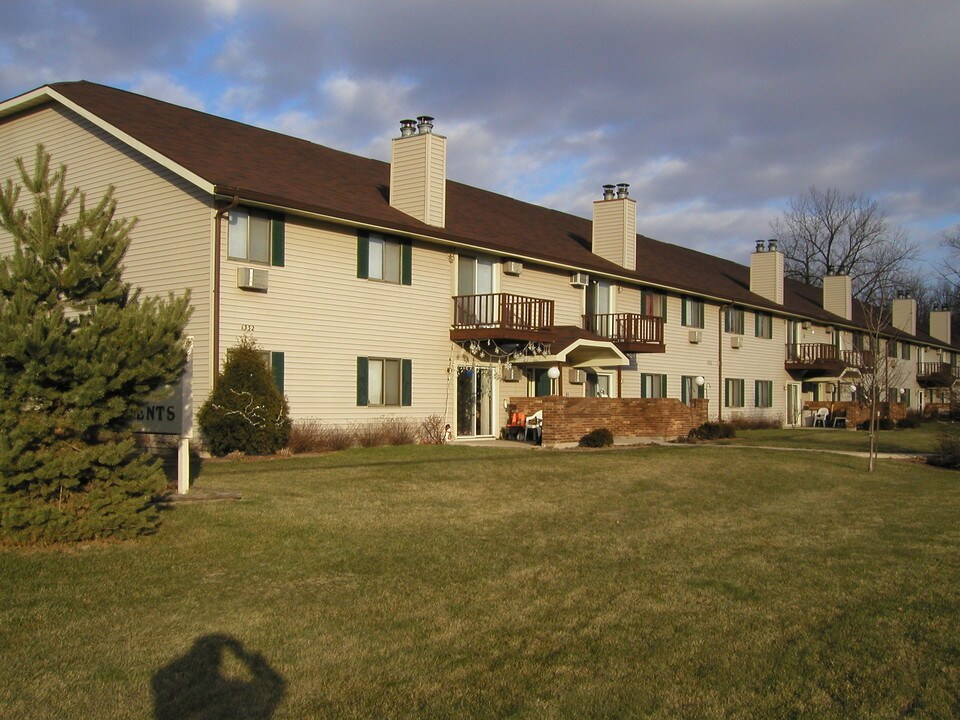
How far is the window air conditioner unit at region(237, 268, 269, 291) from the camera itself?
18.3 metres

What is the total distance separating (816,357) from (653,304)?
12623 millimetres

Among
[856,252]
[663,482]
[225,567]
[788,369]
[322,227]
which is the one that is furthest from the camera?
[856,252]

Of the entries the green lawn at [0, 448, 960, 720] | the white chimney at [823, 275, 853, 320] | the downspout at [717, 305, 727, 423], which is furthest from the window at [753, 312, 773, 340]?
the green lawn at [0, 448, 960, 720]

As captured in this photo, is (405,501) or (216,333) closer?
(405,501)

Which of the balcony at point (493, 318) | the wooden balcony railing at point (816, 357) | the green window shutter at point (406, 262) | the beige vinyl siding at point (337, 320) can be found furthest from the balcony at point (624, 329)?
the wooden balcony railing at point (816, 357)

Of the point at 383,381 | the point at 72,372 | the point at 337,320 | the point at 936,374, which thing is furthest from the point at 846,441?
the point at 936,374

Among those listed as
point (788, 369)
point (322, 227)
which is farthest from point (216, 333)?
point (788, 369)

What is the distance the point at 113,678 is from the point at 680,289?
2768 cm

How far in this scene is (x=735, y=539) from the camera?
33.7ft

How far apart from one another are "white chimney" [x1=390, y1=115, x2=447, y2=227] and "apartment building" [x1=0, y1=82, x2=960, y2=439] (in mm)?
41

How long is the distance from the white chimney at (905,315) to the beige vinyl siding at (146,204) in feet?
148

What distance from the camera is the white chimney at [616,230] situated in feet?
99.6

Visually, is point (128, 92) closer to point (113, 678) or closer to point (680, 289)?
point (680, 289)

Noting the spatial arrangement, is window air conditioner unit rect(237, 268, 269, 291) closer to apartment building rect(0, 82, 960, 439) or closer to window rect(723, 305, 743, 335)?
apartment building rect(0, 82, 960, 439)
